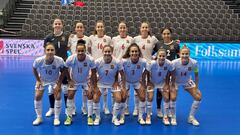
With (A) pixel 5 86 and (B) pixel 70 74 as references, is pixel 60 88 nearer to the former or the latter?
(B) pixel 70 74

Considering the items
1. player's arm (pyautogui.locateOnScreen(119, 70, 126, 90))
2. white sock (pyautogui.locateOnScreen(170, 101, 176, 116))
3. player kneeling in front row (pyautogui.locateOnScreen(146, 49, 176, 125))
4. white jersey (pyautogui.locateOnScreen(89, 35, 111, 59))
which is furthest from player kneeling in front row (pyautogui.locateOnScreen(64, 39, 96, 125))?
white sock (pyautogui.locateOnScreen(170, 101, 176, 116))

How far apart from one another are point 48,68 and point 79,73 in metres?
0.52

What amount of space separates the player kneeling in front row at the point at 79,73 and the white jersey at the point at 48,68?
15cm

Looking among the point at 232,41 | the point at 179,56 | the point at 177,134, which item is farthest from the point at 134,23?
the point at 177,134

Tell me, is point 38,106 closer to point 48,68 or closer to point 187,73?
point 48,68

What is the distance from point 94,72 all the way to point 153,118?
1.46 m

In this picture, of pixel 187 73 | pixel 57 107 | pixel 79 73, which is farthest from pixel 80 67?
pixel 187 73

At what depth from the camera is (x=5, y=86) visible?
24.7ft

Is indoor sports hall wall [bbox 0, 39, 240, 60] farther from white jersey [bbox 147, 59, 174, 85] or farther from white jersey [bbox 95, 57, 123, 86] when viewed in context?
white jersey [bbox 95, 57, 123, 86]

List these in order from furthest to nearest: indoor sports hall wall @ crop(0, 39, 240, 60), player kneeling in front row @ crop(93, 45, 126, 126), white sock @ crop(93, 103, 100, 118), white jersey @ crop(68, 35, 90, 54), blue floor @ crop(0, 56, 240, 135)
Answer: indoor sports hall wall @ crop(0, 39, 240, 60) < white jersey @ crop(68, 35, 90, 54) < white sock @ crop(93, 103, 100, 118) < player kneeling in front row @ crop(93, 45, 126, 126) < blue floor @ crop(0, 56, 240, 135)

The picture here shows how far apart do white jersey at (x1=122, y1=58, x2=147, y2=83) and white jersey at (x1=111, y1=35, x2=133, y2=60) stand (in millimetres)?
534

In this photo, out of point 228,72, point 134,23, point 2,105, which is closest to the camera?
point 2,105

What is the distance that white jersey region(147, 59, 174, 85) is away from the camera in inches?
199

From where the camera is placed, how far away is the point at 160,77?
203 inches
